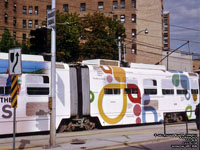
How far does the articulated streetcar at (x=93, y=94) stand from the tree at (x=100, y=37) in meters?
17.8

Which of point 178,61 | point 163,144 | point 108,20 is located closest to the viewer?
point 163,144

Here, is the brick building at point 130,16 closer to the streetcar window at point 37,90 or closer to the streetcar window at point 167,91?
the streetcar window at point 167,91

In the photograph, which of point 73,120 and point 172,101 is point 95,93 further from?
point 172,101

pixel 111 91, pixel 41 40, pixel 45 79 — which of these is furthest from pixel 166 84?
pixel 41 40

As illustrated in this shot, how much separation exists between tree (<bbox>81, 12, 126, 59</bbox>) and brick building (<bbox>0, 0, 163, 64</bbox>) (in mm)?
16822

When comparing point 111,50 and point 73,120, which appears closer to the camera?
point 73,120

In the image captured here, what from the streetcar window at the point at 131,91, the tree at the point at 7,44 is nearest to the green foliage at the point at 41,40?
the streetcar window at the point at 131,91

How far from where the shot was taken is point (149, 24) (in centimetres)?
6481

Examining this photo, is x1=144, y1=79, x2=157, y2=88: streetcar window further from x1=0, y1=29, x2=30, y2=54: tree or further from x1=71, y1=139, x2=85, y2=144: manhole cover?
x1=0, y1=29, x2=30, y2=54: tree

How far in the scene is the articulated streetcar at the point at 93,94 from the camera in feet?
56.2

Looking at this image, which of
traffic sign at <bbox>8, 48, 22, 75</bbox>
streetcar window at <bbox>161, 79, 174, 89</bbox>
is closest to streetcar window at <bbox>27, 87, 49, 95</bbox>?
traffic sign at <bbox>8, 48, 22, 75</bbox>

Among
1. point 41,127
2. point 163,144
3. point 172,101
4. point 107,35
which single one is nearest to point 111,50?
point 107,35

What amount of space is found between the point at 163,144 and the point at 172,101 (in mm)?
10838

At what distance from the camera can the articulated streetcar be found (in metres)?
17.1
